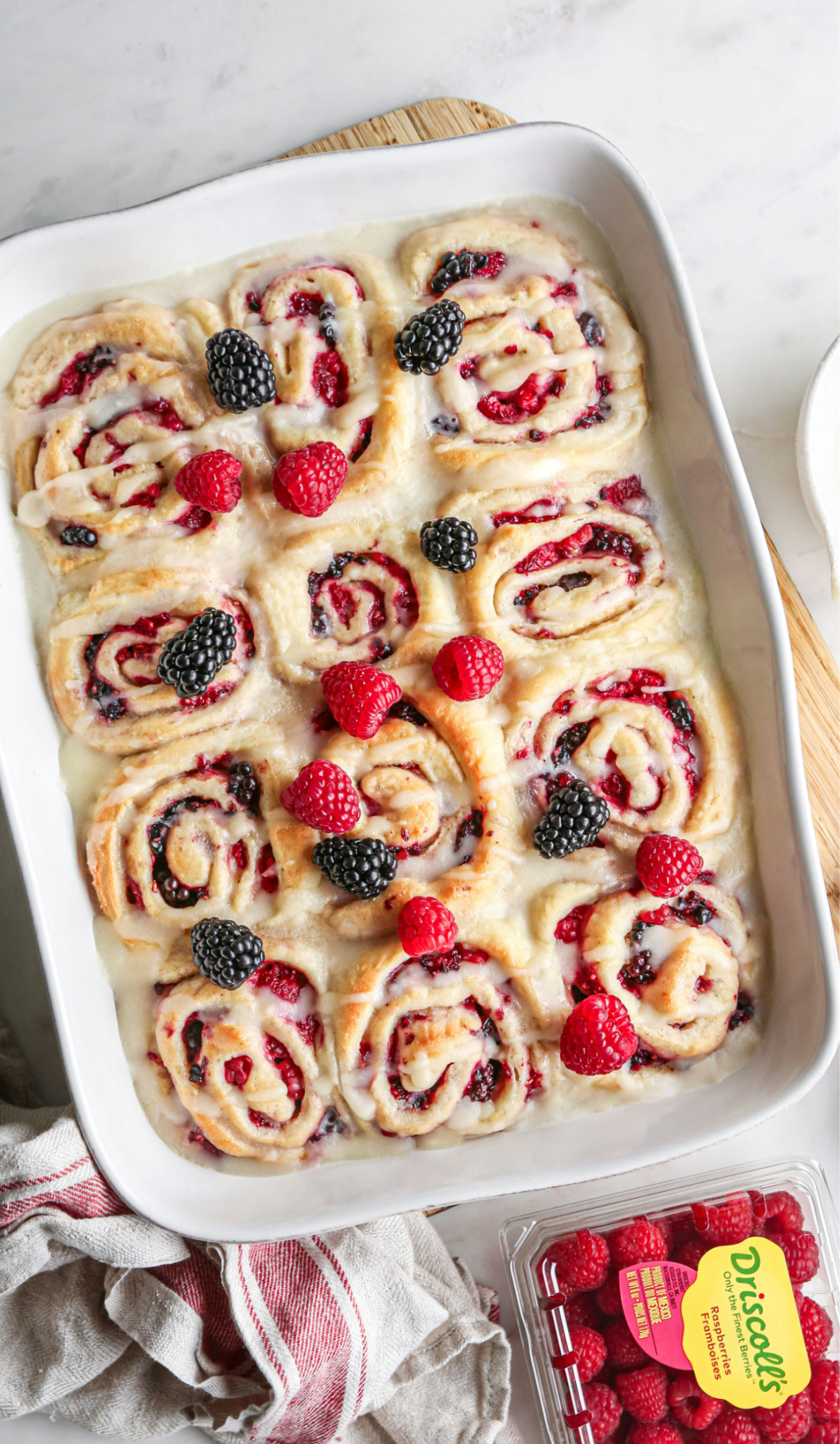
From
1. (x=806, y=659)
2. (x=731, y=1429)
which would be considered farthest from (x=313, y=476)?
(x=731, y=1429)

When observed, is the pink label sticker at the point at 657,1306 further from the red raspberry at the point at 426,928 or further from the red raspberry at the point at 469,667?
the red raspberry at the point at 469,667

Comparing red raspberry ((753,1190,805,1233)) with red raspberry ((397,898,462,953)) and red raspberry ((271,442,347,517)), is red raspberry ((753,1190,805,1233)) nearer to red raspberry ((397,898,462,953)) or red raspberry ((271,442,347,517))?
red raspberry ((397,898,462,953))

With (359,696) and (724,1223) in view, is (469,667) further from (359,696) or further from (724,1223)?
(724,1223)

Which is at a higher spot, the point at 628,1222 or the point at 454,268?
the point at 454,268

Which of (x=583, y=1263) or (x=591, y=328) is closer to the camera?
(x=591, y=328)

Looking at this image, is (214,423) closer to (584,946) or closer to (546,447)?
(546,447)

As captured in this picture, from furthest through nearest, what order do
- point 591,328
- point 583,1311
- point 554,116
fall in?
point 554,116 < point 583,1311 < point 591,328

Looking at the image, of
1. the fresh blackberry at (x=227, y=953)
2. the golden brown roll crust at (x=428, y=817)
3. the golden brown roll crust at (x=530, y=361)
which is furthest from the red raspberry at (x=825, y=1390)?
the golden brown roll crust at (x=530, y=361)
